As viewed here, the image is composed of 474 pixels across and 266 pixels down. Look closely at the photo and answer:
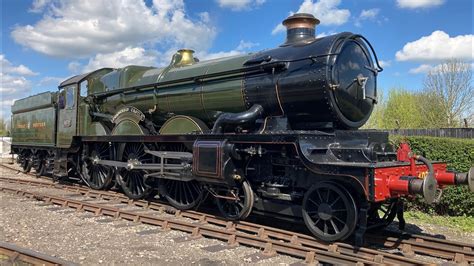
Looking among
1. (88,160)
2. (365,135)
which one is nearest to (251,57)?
(365,135)

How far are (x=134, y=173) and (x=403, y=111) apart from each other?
2748cm

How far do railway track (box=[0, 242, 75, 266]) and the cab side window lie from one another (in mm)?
7809

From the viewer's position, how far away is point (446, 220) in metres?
8.58

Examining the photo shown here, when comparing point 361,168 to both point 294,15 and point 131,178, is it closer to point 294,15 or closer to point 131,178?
point 294,15

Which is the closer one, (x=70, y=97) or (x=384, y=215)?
(x=384, y=215)

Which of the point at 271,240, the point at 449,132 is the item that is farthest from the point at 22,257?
the point at 449,132

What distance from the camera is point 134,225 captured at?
7.71m

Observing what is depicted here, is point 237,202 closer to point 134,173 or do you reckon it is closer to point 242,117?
point 242,117

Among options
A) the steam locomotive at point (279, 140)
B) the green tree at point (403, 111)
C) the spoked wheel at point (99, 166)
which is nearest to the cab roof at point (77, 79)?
the spoked wheel at point (99, 166)

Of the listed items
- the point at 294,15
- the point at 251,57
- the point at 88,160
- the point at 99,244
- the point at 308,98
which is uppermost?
the point at 294,15

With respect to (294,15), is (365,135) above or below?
below

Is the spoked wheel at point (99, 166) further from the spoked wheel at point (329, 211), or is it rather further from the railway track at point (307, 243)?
the spoked wheel at point (329, 211)

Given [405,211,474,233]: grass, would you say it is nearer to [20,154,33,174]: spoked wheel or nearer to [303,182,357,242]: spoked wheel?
[303,182,357,242]: spoked wheel

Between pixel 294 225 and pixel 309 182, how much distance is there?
1.24 meters
